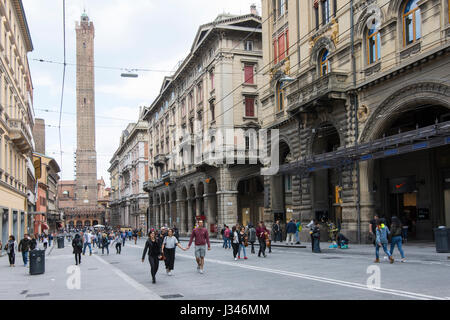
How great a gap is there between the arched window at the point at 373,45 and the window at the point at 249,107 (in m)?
20.7

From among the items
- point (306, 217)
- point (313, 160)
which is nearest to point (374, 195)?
point (313, 160)

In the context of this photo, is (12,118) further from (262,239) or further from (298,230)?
(262,239)

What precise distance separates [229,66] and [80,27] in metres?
89.6

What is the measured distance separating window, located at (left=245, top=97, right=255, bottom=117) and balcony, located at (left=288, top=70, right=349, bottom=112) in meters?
14.3

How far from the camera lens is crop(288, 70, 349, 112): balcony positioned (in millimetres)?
27141

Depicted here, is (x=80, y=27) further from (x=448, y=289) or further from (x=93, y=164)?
(x=448, y=289)

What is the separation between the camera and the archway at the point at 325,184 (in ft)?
102

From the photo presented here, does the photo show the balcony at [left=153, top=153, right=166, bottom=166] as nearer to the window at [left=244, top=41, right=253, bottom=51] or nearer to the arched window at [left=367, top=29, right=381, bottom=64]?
the window at [left=244, top=41, right=253, bottom=51]

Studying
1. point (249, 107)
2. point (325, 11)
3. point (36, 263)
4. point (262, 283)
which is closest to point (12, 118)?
point (36, 263)

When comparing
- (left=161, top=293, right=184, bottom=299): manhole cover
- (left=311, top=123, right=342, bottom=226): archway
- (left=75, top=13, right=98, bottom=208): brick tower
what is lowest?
(left=161, top=293, right=184, bottom=299): manhole cover

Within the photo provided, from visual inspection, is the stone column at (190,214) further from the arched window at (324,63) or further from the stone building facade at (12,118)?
the arched window at (324,63)

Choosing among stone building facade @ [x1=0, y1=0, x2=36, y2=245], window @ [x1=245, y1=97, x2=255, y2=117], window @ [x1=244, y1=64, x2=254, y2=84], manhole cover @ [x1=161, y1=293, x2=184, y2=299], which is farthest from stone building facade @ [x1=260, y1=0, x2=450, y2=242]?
stone building facade @ [x1=0, y1=0, x2=36, y2=245]

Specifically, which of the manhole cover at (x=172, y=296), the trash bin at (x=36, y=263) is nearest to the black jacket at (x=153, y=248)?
the manhole cover at (x=172, y=296)

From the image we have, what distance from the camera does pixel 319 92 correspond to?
2808 centimetres
